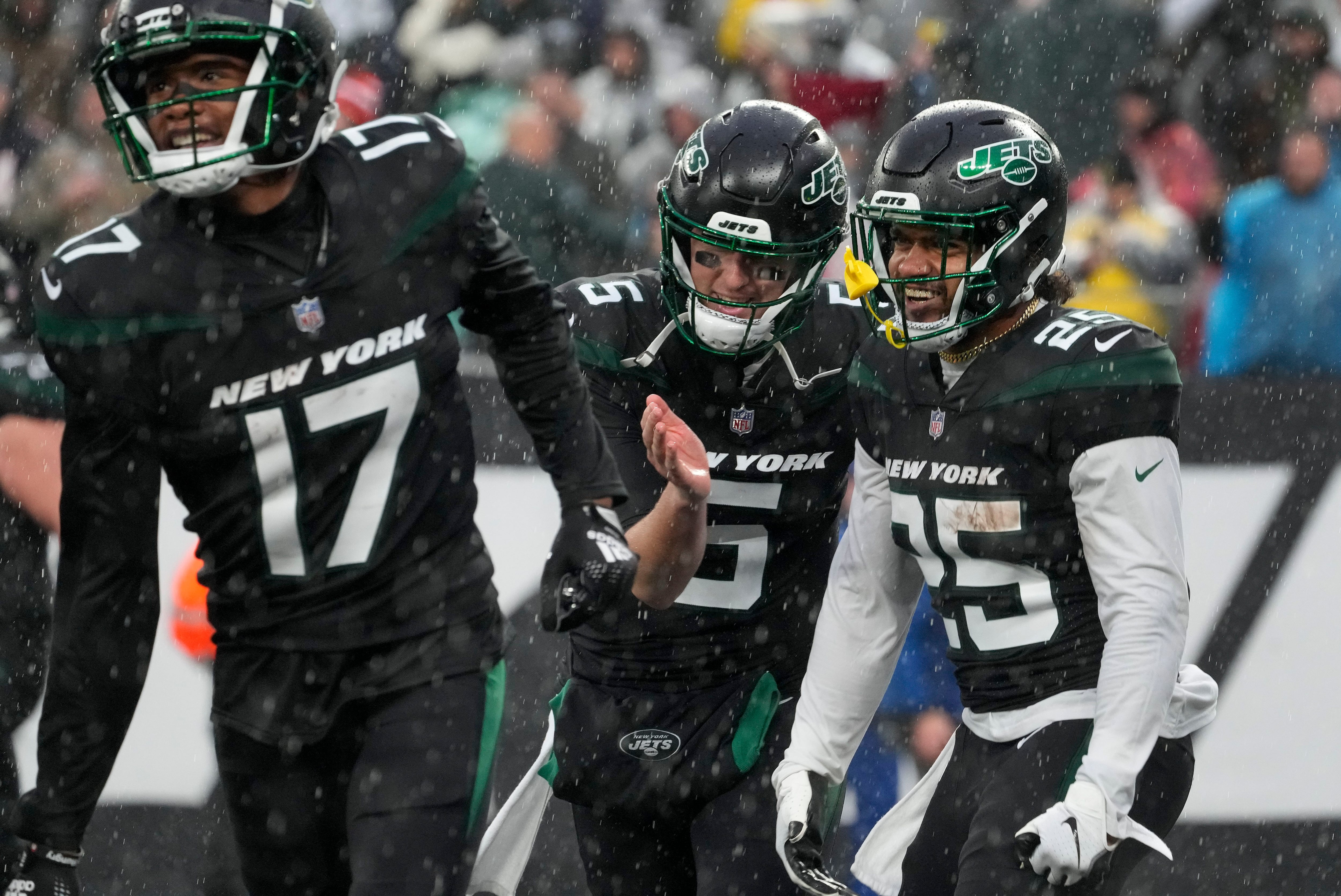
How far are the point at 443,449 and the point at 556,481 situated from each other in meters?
0.23

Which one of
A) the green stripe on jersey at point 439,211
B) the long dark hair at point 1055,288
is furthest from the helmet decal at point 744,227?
the green stripe on jersey at point 439,211

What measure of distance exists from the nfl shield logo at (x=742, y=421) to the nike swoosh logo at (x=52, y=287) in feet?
4.63

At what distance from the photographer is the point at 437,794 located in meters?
2.85

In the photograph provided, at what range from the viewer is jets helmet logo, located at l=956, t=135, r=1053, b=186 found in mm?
3217

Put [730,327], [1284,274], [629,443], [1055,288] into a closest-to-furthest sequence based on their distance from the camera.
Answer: [1055,288]
[730,327]
[629,443]
[1284,274]

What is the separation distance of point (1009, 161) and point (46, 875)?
2.08m

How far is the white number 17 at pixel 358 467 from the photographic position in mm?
2842

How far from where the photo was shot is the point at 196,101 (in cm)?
275

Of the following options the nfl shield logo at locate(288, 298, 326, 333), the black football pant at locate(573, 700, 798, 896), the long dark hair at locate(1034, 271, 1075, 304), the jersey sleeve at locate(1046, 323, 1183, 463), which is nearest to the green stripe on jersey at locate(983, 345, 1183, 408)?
the jersey sleeve at locate(1046, 323, 1183, 463)

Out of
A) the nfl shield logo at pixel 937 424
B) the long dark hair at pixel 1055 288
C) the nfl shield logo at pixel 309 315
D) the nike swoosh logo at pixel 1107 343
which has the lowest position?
the nfl shield logo at pixel 937 424

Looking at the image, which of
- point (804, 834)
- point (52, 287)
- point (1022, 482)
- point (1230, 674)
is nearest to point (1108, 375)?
point (1022, 482)

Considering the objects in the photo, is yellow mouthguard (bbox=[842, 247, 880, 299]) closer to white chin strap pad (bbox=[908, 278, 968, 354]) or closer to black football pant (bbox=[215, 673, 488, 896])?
white chin strap pad (bbox=[908, 278, 968, 354])

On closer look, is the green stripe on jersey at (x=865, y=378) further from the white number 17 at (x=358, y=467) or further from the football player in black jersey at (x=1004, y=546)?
the white number 17 at (x=358, y=467)

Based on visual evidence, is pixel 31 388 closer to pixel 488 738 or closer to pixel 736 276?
pixel 736 276
